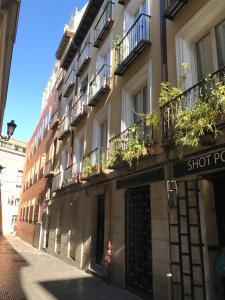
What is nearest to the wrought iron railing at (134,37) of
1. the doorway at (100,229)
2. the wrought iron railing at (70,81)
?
the doorway at (100,229)

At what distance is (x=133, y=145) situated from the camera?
7328 millimetres

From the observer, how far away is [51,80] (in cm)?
2802

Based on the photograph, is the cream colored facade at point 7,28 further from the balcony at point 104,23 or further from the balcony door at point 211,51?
the balcony door at point 211,51

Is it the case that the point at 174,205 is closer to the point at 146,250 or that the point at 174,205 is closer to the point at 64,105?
the point at 146,250

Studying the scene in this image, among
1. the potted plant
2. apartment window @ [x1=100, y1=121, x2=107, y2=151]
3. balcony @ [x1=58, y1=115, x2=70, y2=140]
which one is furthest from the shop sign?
balcony @ [x1=58, y1=115, x2=70, y2=140]

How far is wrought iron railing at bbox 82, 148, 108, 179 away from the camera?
9.73 m

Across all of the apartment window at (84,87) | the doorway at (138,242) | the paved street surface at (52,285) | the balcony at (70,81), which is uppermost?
the balcony at (70,81)

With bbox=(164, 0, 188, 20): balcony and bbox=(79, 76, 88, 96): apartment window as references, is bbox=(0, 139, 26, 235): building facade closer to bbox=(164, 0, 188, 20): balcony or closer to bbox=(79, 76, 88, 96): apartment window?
bbox=(79, 76, 88, 96): apartment window

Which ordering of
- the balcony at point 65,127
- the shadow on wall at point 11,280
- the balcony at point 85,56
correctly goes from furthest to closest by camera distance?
the balcony at point 65,127 → the balcony at point 85,56 → the shadow on wall at point 11,280

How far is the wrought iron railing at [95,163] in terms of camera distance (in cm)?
973

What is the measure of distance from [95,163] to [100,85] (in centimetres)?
307

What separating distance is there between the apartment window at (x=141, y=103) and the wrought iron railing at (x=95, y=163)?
1845mm

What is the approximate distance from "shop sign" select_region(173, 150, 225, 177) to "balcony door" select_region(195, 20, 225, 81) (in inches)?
76.1

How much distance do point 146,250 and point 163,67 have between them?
462 centimetres
